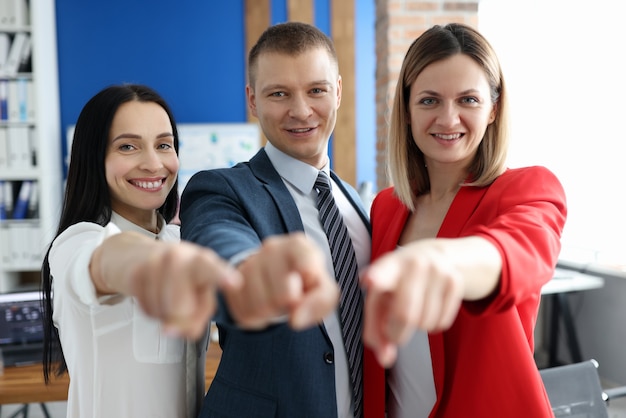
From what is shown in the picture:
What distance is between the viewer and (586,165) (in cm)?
388

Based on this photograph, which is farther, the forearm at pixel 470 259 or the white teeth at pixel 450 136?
the white teeth at pixel 450 136

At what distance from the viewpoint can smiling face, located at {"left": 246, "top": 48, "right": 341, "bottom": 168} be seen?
1396 millimetres

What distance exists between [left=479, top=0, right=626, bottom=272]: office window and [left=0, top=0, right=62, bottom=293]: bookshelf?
354cm

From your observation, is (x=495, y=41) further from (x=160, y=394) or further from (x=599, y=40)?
(x=160, y=394)

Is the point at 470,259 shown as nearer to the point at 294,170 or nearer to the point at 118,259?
the point at 118,259

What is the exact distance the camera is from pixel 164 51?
15.8 feet

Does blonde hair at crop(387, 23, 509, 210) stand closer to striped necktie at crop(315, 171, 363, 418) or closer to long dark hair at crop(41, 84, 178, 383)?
striped necktie at crop(315, 171, 363, 418)

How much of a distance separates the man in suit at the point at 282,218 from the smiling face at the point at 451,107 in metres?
0.29

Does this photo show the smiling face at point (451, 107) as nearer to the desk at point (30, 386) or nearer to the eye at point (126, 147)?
the eye at point (126, 147)

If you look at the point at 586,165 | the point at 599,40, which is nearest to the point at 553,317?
the point at 586,165

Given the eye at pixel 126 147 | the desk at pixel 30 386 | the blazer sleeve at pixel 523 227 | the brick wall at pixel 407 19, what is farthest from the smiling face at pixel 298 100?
the brick wall at pixel 407 19

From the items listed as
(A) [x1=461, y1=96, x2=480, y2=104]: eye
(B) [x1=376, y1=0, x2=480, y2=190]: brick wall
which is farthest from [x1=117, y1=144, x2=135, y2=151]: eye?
(B) [x1=376, y1=0, x2=480, y2=190]: brick wall

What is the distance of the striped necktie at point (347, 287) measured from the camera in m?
1.20

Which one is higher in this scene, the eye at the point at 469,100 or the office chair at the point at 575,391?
the eye at the point at 469,100
